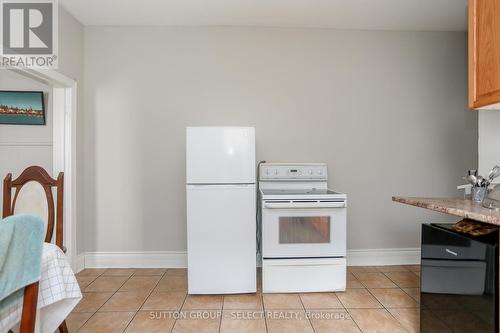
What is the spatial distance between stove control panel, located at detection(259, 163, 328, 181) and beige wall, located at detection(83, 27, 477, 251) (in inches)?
8.3

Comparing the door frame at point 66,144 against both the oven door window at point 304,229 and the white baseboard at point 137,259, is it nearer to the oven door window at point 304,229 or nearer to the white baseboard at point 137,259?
the white baseboard at point 137,259

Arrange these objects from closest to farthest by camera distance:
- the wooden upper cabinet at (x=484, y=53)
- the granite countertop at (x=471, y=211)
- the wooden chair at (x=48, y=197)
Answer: the granite countertop at (x=471, y=211)
the wooden upper cabinet at (x=484, y=53)
the wooden chair at (x=48, y=197)

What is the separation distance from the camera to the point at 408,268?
2.99 meters

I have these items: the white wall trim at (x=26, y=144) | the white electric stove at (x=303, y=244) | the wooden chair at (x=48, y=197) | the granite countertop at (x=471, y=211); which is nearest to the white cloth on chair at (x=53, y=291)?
the wooden chair at (x=48, y=197)

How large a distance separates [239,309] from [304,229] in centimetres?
81

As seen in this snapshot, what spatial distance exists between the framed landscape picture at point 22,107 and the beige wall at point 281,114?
16.8 inches

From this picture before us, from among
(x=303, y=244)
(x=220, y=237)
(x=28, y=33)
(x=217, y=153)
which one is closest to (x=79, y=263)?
(x=220, y=237)

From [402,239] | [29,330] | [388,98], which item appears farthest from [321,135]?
[29,330]

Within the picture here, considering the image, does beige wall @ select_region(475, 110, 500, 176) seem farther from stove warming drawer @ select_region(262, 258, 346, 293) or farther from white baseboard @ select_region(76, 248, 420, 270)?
white baseboard @ select_region(76, 248, 420, 270)

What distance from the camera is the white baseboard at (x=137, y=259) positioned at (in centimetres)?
298

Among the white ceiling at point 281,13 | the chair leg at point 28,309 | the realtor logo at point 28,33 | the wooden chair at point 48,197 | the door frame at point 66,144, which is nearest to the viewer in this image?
the chair leg at point 28,309

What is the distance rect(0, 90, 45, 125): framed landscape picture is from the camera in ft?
9.29

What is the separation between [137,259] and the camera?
300cm

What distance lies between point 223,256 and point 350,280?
1.26 m
